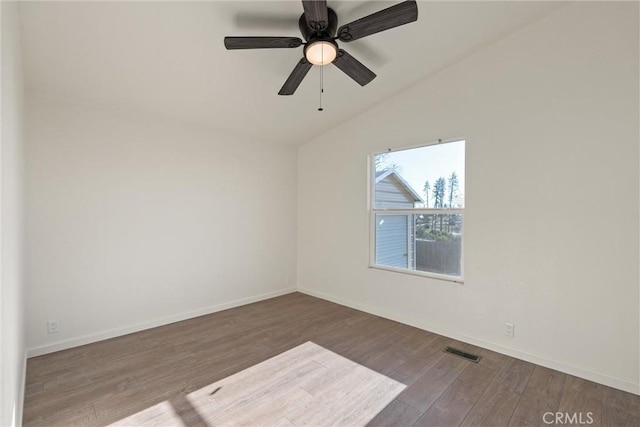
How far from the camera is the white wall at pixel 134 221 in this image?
9.61ft

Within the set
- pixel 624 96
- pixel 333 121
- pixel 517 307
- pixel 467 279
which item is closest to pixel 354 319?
pixel 467 279

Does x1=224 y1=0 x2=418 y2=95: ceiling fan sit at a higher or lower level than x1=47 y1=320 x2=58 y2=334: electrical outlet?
higher

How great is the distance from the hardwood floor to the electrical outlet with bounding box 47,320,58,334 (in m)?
0.24

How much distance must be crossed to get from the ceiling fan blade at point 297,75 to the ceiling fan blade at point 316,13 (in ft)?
0.97

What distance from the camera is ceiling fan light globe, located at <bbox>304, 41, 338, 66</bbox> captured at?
2215 mm

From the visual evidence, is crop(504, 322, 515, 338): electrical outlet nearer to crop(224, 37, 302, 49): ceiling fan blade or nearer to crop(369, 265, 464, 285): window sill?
crop(369, 265, 464, 285): window sill

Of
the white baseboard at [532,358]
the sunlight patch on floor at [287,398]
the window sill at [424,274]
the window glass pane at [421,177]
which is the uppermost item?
the window glass pane at [421,177]

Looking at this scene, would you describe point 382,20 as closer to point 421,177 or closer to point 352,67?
point 352,67

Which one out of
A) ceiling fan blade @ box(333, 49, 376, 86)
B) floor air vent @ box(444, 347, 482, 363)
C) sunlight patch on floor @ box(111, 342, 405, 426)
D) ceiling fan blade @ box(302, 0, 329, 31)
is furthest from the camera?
floor air vent @ box(444, 347, 482, 363)

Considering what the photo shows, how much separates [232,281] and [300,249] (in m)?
1.29

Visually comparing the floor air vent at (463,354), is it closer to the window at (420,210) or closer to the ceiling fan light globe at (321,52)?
the window at (420,210)

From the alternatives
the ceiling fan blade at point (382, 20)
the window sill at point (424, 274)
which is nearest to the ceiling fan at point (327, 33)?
the ceiling fan blade at point (382, 20)

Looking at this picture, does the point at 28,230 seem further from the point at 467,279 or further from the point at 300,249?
the point at 467,279

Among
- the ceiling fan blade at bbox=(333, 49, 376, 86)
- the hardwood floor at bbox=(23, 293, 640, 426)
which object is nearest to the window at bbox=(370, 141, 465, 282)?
the hardwood floor at bbox=(23, 293, 640, 426)
